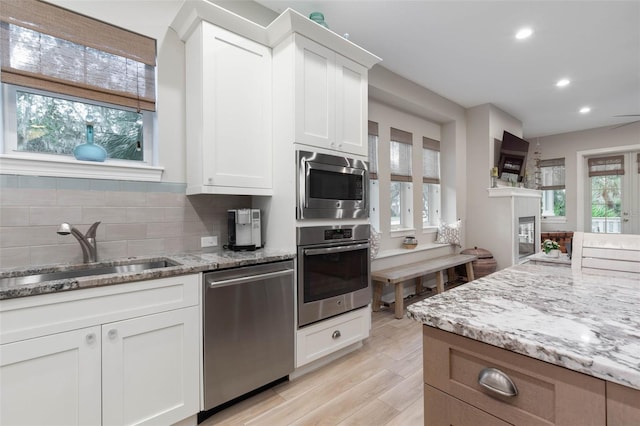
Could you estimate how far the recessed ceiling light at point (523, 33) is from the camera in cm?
296

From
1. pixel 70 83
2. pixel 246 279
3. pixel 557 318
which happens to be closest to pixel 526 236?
pixel 246 279

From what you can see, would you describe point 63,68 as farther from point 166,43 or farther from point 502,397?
point 502,397

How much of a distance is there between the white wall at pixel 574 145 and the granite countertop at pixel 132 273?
23.9 feet

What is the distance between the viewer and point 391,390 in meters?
2.06

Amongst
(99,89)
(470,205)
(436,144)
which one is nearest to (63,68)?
(99,89)

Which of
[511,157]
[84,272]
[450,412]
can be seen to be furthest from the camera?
[511,157]

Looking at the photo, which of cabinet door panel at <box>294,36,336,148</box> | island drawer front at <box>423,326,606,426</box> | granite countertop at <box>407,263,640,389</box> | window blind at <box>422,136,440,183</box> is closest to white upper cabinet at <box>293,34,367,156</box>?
cabinet door panel at <box>294,36,336,148</box>

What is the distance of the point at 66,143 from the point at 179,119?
71cm

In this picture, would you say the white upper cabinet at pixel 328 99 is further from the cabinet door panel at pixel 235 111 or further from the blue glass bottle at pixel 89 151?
the blue glass bottle at pixel 89 151

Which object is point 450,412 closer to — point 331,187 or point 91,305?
point 91,305

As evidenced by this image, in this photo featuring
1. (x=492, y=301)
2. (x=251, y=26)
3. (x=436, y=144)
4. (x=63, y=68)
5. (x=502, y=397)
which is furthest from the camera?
(x=436, y=144)

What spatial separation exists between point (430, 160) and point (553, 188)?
4.13m

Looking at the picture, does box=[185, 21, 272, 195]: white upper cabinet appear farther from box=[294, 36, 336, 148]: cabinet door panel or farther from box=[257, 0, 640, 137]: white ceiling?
box=[257, 0, 640, 137]: white ceiling

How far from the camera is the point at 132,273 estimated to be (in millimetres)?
1490
